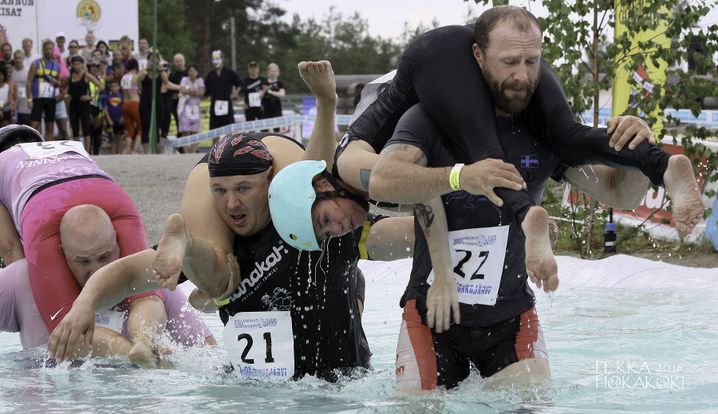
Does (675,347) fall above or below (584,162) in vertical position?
below

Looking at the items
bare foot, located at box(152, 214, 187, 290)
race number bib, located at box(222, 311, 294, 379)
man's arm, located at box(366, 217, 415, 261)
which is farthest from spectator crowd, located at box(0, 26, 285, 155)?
bare foot, located at box(152, 214, 187, 290)

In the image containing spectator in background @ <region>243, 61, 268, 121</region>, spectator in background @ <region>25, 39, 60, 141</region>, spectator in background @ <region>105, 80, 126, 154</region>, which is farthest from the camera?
spectator in background @ <region>243, 61, 268, 121</region>

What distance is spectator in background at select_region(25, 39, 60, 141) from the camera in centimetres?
1653

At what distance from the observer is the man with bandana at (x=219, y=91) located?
1872 cm

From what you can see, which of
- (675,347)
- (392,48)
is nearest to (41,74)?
Result: (675,347)

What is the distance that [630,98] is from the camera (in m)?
9.20

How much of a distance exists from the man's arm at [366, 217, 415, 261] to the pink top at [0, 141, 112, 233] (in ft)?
6.47

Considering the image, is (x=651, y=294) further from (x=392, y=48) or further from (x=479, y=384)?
(x=392, y=48)

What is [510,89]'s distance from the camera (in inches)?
163

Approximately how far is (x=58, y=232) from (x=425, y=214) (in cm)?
228

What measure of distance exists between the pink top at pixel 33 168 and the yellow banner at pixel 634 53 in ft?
14.7

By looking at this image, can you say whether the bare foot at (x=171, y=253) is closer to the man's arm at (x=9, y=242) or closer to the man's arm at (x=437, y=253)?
the man's arm at (x=437, y=253)

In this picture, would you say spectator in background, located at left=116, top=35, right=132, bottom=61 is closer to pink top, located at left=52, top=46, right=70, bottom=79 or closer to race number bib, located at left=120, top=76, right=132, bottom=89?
race number bib, located at left=120, top=76, right=132, bottom=89

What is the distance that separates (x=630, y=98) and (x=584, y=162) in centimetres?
522
